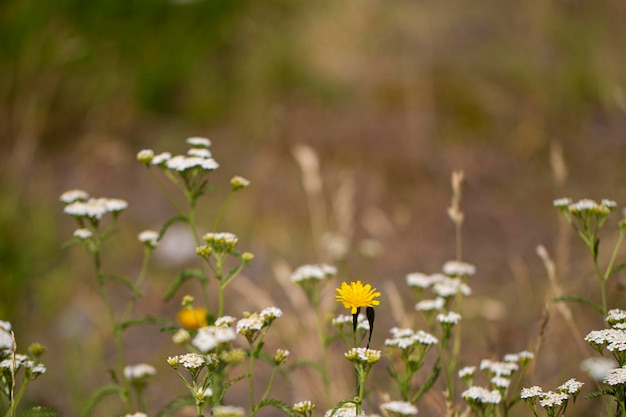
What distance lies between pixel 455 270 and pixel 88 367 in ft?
5.45

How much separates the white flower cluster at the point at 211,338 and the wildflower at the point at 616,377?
715 mm

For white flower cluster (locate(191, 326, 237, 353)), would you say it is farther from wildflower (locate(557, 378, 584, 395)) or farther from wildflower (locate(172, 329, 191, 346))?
wildflower (locate(557, 378, 584, 395))

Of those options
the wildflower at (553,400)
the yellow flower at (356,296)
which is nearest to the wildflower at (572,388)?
the wildflower at (553,400)

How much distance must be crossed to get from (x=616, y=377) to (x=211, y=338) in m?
0.76

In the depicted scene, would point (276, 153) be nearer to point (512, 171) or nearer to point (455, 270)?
point (512, 171)

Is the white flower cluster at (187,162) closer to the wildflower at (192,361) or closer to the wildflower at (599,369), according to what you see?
the wildflower at (192,361)

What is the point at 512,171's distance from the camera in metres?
4.05

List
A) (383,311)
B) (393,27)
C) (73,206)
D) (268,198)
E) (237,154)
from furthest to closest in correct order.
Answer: (393,27), (237,154), (268,198), (383,311), (73,206)

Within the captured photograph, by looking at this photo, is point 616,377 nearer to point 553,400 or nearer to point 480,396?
point 553,400

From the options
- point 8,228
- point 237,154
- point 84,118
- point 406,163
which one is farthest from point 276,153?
point 8,228

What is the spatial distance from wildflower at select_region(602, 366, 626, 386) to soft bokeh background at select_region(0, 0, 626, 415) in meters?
1.40

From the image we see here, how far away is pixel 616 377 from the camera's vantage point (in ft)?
3.90

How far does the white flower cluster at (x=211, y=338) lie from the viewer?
112 centimetres

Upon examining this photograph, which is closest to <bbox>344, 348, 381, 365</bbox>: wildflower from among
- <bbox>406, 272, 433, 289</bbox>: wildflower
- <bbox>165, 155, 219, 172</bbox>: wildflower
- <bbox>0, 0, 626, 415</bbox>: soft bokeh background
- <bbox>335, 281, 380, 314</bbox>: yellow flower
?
A: <bbox>335, 281, 380, 314</bbox>: yellow flower
